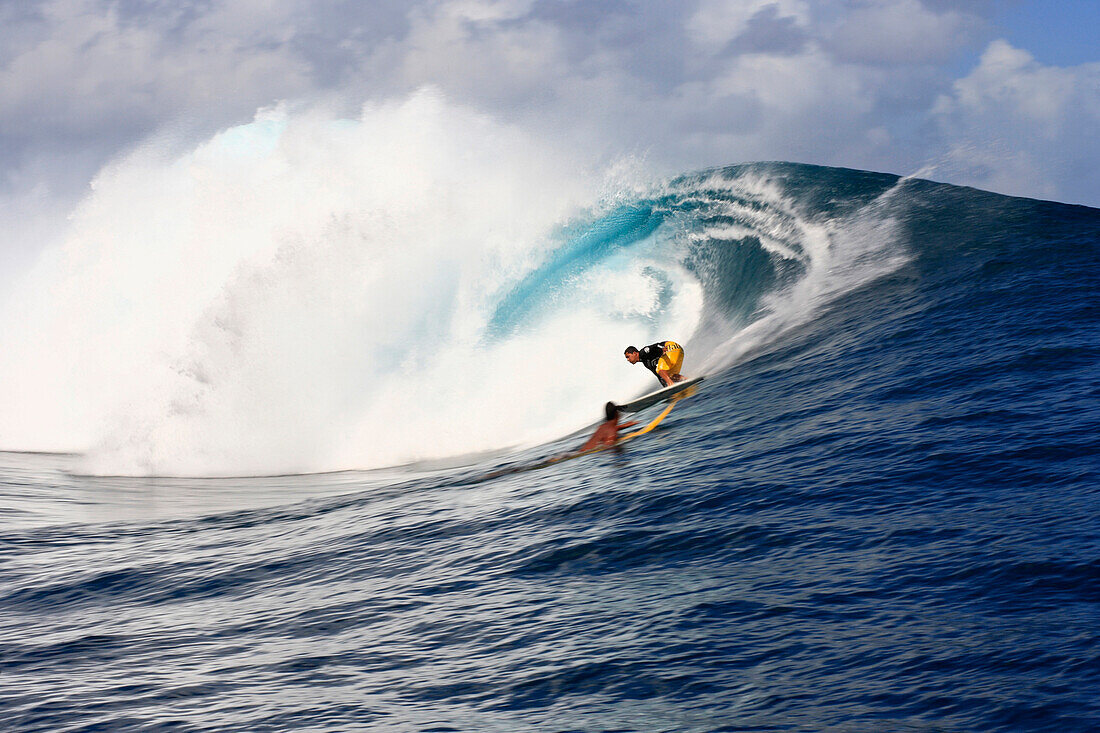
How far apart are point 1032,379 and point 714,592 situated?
523cm

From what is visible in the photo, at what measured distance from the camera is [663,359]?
1476cm

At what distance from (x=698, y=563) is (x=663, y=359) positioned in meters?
7.91

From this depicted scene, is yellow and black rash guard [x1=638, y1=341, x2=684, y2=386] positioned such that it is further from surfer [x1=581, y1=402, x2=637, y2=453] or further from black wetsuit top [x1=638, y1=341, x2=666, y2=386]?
surfer [x1=581, y1=402, x2=637, y2=453]

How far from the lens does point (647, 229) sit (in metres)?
21.7

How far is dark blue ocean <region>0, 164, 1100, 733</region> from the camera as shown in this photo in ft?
16.3

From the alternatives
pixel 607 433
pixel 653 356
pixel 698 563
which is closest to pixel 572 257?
pixel 653 356

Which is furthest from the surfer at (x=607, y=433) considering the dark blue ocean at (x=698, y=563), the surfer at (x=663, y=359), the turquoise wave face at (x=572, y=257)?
the turquoise wave face at (x=572, y=257)

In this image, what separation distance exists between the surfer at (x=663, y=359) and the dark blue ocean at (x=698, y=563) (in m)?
0.52

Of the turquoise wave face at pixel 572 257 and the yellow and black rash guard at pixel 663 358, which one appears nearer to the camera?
the yellow and black rash guard at pixel 663 358

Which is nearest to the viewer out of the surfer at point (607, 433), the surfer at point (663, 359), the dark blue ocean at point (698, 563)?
the dark blue ocean at point (698, 563)

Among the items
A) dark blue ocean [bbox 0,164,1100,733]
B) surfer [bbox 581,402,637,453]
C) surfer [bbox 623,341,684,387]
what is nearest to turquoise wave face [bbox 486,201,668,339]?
surfer [bbox 623,341,684,387]

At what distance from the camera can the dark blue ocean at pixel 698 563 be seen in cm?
498

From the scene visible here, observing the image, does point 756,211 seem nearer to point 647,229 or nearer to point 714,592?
point 647,229

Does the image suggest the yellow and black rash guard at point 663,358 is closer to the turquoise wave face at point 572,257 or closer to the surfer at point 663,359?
the surfer at point 663,359
